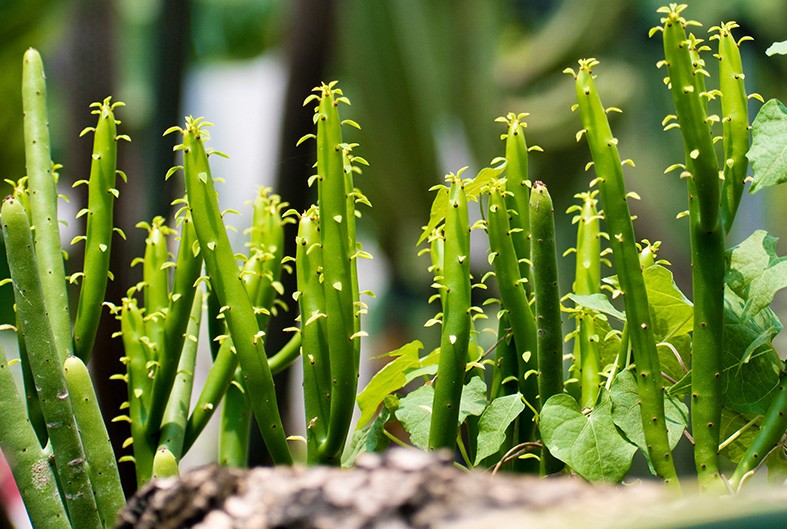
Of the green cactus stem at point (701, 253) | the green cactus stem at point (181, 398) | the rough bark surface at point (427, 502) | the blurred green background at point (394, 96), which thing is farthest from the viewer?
the blurred green background at point (394, 96)

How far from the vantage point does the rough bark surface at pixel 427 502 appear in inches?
9.4

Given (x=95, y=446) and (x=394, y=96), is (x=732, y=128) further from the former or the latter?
(x=394, y=96)

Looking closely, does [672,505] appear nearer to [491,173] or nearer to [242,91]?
[491,173]

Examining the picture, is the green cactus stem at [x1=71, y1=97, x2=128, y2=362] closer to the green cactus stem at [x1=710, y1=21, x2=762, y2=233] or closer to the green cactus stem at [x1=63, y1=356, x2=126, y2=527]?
the green cactus stem at [x1=63, y1=356, x2=126, y2=527]

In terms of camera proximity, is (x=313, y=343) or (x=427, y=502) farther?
(x=313, y=343)

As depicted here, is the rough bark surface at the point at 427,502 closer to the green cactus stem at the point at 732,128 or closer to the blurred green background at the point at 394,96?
the green cactus stem at the point at 732,128

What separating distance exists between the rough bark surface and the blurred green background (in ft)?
2.93

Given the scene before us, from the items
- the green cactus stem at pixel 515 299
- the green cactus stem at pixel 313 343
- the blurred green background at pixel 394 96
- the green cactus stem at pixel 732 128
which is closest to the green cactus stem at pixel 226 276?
the green cactus stem at pixel 313 343

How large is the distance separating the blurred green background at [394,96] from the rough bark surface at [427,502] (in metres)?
0.89

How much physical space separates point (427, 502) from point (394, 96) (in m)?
3.25

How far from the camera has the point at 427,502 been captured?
0.26 m

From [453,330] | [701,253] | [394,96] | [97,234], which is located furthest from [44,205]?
[394,96]

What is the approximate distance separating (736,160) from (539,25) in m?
5.83

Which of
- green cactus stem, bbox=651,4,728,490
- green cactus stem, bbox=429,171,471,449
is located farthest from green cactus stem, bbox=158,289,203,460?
green cactus stem, bbox=651,4,728,490
